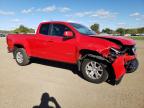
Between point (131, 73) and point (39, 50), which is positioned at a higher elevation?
point (39, 50)

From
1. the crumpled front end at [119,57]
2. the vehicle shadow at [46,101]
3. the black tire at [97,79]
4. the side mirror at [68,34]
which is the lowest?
the vehicle shadow at [46,101]

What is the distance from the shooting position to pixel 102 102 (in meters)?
4.75

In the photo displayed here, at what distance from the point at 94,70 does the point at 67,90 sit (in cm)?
117

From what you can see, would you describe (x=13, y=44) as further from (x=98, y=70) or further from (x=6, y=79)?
(x=98, y=70)

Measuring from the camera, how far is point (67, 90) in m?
5.62

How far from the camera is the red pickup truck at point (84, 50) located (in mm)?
5926

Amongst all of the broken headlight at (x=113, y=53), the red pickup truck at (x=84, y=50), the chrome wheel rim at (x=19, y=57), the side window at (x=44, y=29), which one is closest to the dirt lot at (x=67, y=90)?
the red pickup truck at (x=84, y=50)

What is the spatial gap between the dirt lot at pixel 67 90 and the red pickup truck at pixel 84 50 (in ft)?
1.43

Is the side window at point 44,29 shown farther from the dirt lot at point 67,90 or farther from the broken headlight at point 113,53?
the broken headlight at point 113,53

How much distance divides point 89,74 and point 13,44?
4.36 metres

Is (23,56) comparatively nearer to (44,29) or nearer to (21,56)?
(21,56)

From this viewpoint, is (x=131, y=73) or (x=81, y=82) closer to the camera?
(x=81, y=82)

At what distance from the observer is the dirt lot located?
4.70 metres

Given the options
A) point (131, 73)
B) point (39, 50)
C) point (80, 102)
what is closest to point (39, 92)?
point (80, 102)
